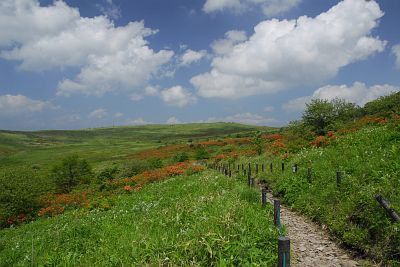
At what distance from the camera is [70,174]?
51.5 metres

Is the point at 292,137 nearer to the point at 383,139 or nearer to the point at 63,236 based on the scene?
the point at 383,139

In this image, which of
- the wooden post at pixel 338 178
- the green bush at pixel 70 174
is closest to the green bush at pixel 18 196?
the green bush at pixel 70 174

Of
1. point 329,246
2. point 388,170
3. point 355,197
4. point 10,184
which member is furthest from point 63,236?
point 10,184

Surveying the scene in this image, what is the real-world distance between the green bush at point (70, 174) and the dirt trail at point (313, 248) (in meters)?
44.9

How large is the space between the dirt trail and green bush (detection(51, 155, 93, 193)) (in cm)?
4493

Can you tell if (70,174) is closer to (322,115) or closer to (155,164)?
(155,164)

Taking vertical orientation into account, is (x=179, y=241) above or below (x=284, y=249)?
below

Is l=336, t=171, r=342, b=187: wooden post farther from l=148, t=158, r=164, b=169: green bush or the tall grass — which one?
l=148, t=158, r=164, b=169: green bush

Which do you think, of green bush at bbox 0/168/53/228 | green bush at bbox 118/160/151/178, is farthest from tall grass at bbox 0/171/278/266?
green bush at bbox 118/160/151/178

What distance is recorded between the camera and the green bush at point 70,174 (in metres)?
50.7

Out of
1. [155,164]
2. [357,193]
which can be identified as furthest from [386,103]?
[357,193]

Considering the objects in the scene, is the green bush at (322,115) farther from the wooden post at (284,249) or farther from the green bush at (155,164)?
the wooden post at (284,249)

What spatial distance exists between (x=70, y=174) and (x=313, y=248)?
48.1 m

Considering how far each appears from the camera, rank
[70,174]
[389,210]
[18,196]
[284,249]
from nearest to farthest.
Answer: [284,249]
[389,210]
[18,196]
[70,174]
